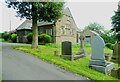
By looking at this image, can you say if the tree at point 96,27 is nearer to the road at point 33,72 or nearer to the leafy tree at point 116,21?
the leafy tree at point 116,21

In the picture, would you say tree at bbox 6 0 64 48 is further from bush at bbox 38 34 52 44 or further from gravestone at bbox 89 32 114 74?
bush at bbox 38 34 52 44

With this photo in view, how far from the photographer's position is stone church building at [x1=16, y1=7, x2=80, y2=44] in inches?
1529

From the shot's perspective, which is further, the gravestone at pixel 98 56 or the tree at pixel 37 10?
the tree at pixel 37 10

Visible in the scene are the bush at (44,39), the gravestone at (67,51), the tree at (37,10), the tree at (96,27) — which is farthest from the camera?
the tree at (96,27)

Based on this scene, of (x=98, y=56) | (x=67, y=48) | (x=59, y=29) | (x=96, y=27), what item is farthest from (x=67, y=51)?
(x=96, y=27)

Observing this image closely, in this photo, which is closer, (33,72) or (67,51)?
(33,72)

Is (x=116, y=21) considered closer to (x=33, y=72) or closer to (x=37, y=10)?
(x=37, y=10)

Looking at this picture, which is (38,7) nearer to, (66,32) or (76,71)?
(76,71)

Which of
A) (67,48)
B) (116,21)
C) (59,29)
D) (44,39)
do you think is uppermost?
(116,21)

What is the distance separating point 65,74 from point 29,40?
26.5 m

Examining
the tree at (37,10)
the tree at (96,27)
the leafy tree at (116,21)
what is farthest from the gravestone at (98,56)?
the tree at (96,27)

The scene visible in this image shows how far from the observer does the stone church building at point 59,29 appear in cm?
3884

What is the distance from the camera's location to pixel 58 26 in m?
39.5

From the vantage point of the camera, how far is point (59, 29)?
130 feet
